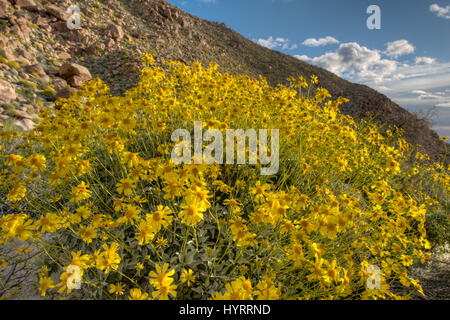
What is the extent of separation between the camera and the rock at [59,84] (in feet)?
35.0

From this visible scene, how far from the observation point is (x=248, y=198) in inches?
122

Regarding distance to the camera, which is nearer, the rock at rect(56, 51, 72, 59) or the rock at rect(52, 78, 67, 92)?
the rock at rect(52, 78, 67, 92)

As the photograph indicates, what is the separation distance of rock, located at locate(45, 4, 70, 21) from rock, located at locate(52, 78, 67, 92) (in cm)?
940

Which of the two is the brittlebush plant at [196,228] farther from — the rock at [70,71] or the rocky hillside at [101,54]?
the rock at [70,71]

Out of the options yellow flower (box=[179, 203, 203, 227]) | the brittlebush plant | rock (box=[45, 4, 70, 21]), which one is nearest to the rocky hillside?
rock (box=[45, 4, 70, 21])

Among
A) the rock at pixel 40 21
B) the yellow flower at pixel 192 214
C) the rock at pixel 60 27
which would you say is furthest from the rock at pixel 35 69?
the yellow flower at pixel 192 214

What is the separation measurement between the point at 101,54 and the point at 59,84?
6548 millimetres

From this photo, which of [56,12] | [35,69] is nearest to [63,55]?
[35,69]

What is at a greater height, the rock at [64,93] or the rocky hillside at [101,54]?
the rocky hillside at [101,54]

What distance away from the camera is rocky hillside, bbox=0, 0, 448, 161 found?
9734 mm

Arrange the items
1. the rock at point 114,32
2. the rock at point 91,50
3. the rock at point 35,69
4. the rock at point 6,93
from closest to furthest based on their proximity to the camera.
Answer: the rock at point 6,93 < the rock at point 35,69 < the rock at point 91,50 < the rock at point 114,32

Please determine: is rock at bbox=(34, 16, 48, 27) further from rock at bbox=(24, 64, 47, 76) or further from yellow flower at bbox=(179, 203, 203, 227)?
Result: yellow flower at bbox=(179, 203, 203, 227)
